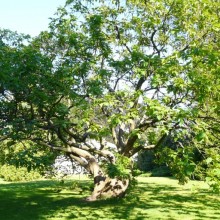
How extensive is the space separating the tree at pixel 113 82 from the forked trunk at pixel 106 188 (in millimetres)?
52

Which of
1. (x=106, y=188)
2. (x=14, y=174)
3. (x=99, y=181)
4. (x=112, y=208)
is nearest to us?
(x=112, y=208)

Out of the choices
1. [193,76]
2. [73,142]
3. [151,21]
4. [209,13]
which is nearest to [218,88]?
[193,76]

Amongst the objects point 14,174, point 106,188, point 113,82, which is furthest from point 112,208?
point 14,174

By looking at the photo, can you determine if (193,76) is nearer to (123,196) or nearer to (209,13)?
(209,13)

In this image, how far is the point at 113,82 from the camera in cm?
1742

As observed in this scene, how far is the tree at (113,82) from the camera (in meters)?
12.0

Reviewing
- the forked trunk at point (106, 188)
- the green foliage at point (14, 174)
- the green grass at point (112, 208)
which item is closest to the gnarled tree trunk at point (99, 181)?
the forked trunk at point (106, 188)

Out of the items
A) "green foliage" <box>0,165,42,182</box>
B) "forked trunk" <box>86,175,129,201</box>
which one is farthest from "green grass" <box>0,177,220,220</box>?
"green foliage" <box>0,165,42,182</box>

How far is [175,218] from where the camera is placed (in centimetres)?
1351

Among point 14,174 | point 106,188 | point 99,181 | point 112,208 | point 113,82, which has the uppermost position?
point 113,82

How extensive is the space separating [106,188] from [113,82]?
5.49 metres

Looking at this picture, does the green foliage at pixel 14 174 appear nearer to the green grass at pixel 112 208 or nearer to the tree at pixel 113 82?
the green grass at pixel 112 208

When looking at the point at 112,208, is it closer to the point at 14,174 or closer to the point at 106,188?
the point at 106,188

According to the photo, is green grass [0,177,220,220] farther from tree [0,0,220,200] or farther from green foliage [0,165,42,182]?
green foliage [0,165,42,182]
